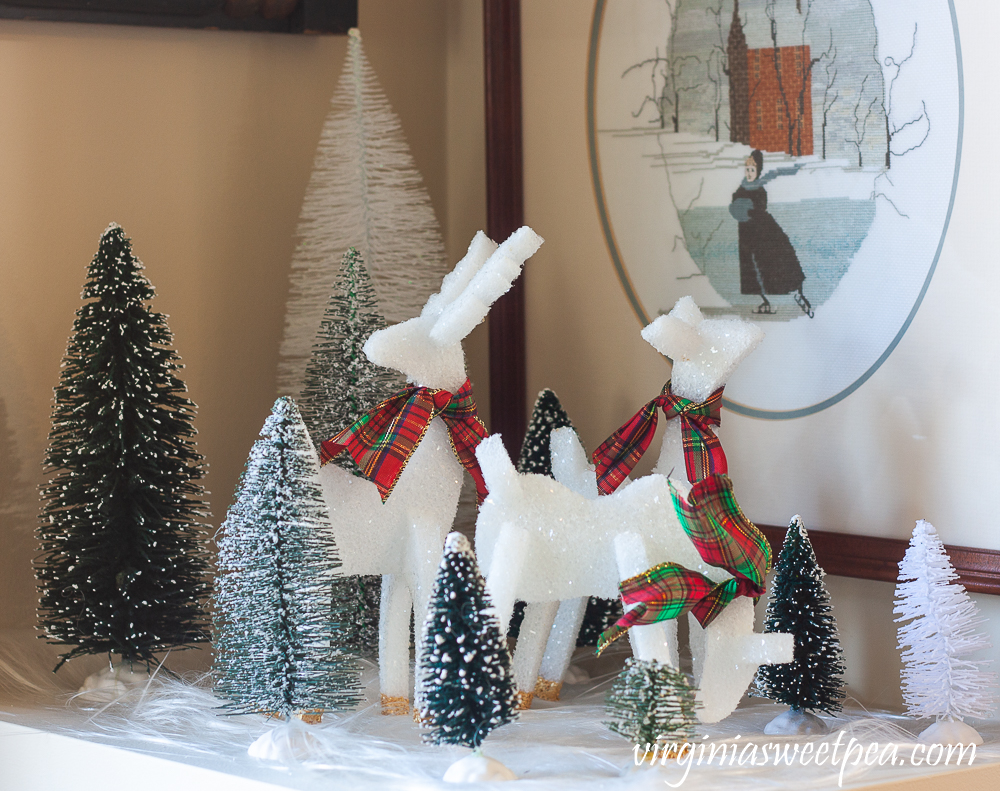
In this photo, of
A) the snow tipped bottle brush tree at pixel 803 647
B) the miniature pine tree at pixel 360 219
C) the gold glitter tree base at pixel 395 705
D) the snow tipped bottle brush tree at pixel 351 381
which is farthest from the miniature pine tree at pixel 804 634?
the miniature pine tree at pixel 360 219

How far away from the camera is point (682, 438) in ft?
3.51

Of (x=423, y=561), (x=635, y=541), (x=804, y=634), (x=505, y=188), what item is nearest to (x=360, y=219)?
(x=505, y=188)

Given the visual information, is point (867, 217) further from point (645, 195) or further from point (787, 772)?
point (787, 772)

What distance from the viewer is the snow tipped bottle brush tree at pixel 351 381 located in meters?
1.19

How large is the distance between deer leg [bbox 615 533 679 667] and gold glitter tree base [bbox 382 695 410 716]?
0.76 ft

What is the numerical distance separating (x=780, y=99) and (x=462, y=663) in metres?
0.66

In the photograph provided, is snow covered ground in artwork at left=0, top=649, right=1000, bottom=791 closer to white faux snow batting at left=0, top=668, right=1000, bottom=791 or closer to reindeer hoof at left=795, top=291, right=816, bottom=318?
white faux snow batting at left=0, top=668, right=1000, bottom=791

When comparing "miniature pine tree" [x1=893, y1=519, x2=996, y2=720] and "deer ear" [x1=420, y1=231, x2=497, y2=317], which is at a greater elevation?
"deer ear" [x1=420, y1=231, x2=497, y2=317]

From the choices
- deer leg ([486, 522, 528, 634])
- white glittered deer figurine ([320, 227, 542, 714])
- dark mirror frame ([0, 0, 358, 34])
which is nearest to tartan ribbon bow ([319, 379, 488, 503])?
white glittered deer figurine ([320, 227, 542, 714])

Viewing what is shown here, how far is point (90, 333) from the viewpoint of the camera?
1088 millimetres

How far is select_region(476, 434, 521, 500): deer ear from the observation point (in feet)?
3.13

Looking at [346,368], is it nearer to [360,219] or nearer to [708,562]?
[360,219]

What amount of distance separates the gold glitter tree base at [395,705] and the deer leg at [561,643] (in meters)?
0.16

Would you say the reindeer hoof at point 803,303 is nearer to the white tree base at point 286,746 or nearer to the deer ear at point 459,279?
the deer ear at point 459,279
